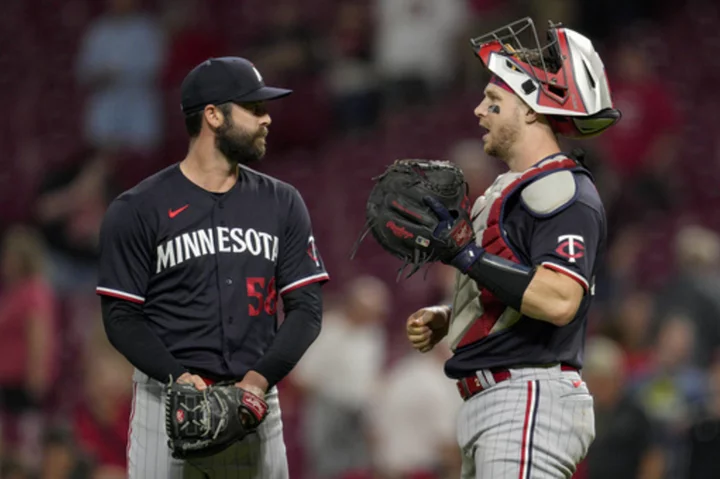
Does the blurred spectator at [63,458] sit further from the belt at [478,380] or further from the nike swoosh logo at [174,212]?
the belt at [478,380]

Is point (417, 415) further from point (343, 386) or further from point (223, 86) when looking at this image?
point (223, 86)

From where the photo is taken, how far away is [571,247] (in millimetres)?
4965

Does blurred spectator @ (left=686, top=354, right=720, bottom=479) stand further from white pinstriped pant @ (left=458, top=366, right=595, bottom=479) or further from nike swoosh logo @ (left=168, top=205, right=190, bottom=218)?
nike swoosh logo @ (left=168, top=205, right=190, bottom=218)

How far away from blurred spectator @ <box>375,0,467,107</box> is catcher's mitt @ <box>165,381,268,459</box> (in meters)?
7.77

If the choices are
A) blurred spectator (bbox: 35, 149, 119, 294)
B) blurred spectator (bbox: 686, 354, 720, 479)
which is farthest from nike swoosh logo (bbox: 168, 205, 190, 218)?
blurred spectator (bbox: 35, 149, 119, 294)

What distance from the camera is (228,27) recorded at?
14.6 metres

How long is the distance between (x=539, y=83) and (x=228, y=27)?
977cm

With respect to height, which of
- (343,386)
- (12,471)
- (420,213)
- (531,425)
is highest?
(420,213)

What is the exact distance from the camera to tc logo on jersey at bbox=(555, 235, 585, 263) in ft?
16.2

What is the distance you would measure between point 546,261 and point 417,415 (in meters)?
5.33

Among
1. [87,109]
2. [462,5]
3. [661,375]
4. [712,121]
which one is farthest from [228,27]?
[661,375]

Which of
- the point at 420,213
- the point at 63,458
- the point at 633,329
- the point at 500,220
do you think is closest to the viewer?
the point at 420,213

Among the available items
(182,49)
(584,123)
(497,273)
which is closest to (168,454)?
(497,273)

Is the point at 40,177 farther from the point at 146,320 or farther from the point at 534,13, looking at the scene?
the point at 146,320
